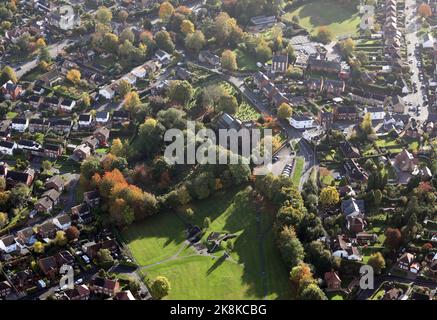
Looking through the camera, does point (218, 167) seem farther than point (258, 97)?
No

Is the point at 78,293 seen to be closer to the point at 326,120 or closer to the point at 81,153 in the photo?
the point at 81,153

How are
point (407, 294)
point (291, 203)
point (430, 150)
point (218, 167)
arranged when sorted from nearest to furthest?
1. point (407, 294)
2. point (291, 203)
3. point (218, 167)
4. point (430, 150)

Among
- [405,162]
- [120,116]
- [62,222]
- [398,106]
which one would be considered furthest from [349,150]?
[62,222]

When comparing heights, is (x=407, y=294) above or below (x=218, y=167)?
below

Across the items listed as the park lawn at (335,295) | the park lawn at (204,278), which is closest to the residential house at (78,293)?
the park lawn at (204,278)

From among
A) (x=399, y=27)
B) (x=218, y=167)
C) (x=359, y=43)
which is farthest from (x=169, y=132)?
(x=399, y=27)

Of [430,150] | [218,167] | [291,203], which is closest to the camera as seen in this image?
[291,203]

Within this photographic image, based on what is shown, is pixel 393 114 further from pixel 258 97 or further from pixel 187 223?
pixel 187 223
